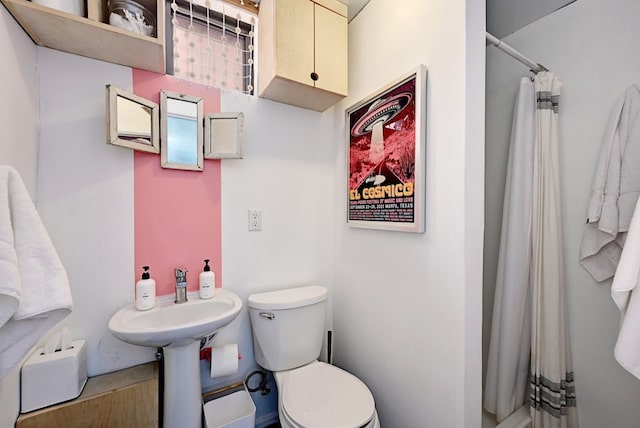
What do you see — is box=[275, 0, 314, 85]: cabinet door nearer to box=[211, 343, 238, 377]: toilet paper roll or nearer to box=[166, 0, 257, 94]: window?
box=[166, 0, 257, 94]: window

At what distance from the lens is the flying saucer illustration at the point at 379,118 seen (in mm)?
1163

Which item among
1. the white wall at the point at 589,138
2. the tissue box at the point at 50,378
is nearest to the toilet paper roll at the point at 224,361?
the tissue box at the point at 50,378

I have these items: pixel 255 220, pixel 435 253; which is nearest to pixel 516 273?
pixel 435 253

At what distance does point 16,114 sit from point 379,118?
4.49 feet

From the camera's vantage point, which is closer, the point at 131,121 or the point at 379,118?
the point at 131,121

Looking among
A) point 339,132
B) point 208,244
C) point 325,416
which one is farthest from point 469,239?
point 208,244

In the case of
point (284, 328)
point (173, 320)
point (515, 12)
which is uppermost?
point (515, 12)

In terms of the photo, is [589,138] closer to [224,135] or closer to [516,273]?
[516,273]

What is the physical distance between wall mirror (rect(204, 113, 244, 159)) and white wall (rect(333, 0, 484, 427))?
71 centimetres

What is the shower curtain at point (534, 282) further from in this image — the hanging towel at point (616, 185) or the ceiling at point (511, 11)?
the ceiling at point (511, 11)

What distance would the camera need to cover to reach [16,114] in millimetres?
844

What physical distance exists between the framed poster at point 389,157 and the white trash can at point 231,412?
40.2 inches

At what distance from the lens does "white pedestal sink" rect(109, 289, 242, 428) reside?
95 centimetres

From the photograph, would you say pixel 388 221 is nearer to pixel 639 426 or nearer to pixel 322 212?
pixel 322 212
